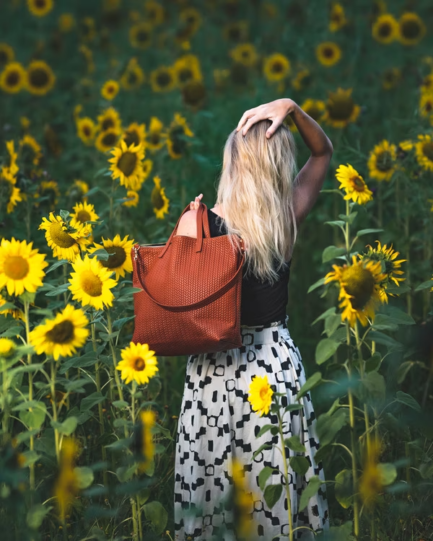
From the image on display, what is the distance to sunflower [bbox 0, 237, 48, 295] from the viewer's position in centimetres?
195

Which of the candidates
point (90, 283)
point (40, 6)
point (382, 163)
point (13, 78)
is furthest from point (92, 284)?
point (40, 6)

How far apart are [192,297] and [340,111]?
2527mm

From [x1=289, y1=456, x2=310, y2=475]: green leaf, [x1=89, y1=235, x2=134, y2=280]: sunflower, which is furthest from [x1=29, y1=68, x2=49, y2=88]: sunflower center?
[x1=289, y1=456, x2=310, y2=475]: green leaf

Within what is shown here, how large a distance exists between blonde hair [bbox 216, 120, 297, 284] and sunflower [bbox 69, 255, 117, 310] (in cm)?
39

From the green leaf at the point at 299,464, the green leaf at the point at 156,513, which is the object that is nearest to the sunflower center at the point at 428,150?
the green leaf at the point at 299,464

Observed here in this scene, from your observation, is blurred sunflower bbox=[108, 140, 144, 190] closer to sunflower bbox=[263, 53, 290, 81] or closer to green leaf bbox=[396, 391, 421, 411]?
green leaf bbox=[396, 391, 421, 411]

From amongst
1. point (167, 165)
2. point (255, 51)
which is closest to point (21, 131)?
point (167, 165)

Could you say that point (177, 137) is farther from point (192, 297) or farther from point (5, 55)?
point (5, 55)

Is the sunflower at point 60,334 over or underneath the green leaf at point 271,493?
over

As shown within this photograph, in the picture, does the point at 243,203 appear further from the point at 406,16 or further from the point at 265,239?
the point at 406,16

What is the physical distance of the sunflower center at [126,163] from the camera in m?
3.15

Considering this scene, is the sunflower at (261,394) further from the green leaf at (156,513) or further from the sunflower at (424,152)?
the sunflower at (424,152)

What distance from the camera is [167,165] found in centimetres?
457

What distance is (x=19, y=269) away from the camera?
1949 millimetres
